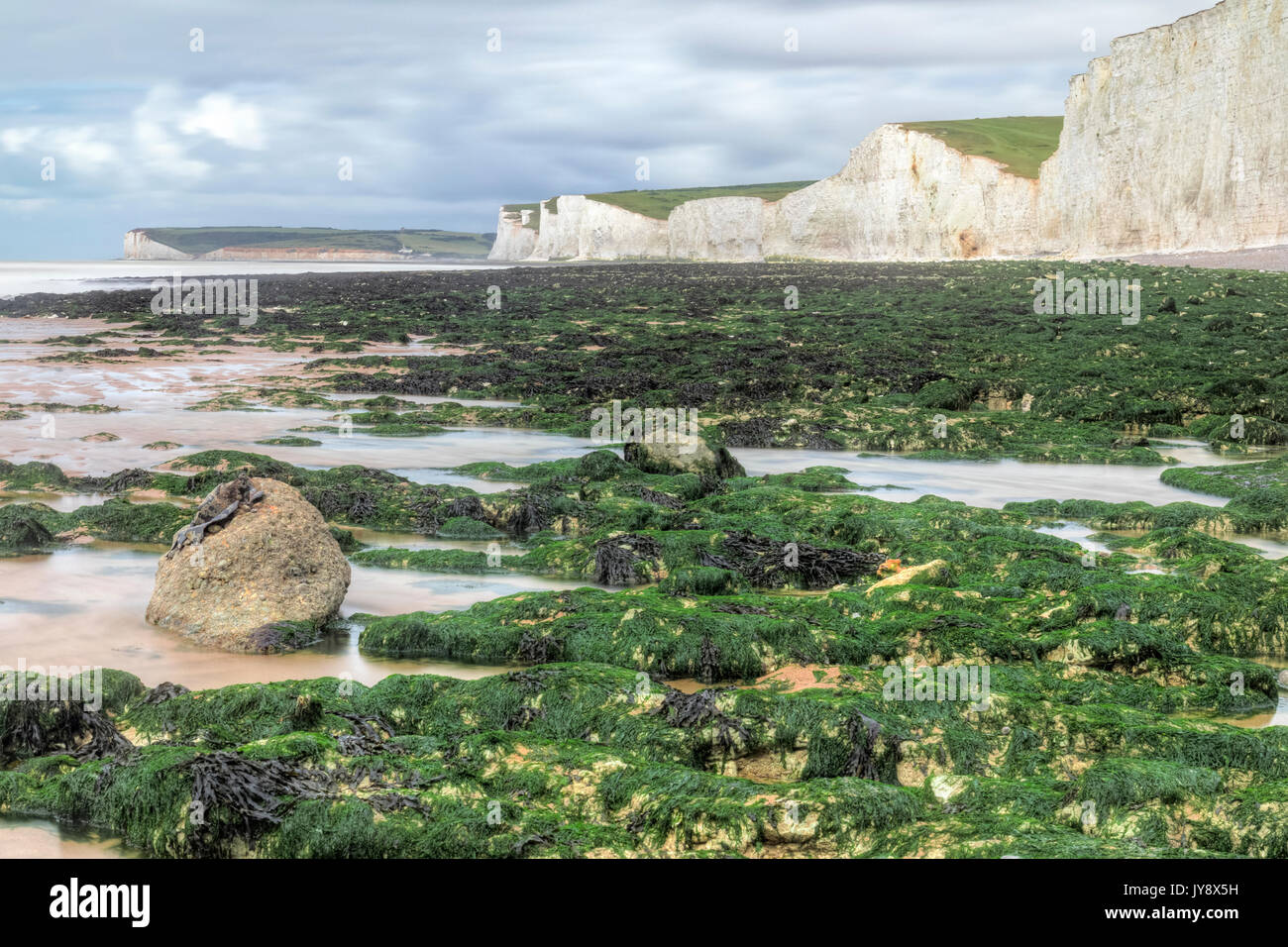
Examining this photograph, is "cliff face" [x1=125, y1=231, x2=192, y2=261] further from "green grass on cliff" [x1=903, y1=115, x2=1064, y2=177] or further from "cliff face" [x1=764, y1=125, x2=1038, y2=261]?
"green grass on cliff" [x1=903, y1=115, x2=1064, y2=177]

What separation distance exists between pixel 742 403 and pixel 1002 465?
5108mm

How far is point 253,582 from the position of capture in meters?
7.26

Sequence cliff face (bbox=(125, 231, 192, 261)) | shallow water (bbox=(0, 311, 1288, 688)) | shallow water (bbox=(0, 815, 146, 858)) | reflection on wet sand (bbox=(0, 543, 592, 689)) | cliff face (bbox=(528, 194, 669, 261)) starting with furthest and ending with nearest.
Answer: cliff face (bbox=(125, 231, 192, 261))
cliff face (bbox=(528, 194, 669, 261))
shallow water (bbox=(0, 311, 1288, 688))
reflection on wet sand (bbox=(0, 543, 592, 689))
shallow water (bbox=(0, 815, 146, 858))

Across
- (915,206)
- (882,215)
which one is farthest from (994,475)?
(882,215)

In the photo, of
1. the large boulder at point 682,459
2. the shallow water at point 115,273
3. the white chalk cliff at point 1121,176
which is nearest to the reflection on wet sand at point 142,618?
the large boulder at point 682,459

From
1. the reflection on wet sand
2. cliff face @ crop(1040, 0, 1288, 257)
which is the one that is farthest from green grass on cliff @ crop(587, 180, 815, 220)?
the reflection on wet sand

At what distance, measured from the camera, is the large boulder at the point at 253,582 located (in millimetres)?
7062

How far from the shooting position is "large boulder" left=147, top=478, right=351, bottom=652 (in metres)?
7.06

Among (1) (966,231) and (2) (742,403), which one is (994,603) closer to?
(2) (742,403)

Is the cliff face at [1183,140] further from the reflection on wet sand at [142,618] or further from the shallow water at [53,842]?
the shallow water at [53,842]

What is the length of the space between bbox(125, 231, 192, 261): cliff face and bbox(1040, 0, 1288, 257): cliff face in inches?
6809

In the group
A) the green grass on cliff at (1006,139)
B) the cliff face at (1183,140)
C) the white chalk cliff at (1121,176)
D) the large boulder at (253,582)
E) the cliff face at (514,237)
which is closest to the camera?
the large boulder at (253,582)

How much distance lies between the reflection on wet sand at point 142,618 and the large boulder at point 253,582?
0.44 feet

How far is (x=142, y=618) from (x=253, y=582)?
855mm
